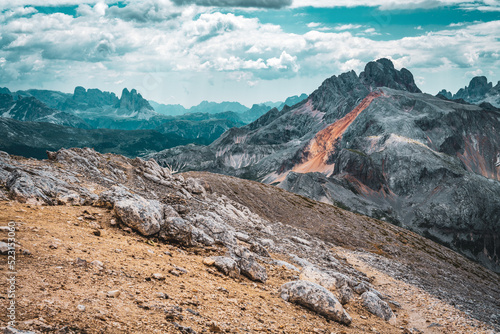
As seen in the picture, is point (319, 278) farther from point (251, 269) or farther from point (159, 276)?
point (159, 276)

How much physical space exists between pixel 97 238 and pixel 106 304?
→ 7.73 meters

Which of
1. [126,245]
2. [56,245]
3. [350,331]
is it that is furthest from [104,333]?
[350,331]

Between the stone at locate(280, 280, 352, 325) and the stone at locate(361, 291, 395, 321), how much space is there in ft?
22.6

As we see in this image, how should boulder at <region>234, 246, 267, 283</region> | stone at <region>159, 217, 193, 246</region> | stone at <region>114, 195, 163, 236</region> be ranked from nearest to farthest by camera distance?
1. boulder at <region>234, 246, 267, 283</region>
2. stone at <region>114, 195, 163, 236</region>
3. stone at <region>159, 217, 193, 246</region>

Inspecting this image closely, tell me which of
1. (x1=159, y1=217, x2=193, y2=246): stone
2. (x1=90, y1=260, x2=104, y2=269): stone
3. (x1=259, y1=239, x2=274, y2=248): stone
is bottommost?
(x1=259, y1=239, x2=274, y2=248): stone

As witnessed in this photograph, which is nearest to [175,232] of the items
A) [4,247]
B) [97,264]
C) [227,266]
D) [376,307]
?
[227,266]

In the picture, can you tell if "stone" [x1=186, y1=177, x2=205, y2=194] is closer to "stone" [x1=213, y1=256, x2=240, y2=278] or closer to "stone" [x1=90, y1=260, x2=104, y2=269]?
"stone" [x1=213, y1=256, x2=240, y2=278]

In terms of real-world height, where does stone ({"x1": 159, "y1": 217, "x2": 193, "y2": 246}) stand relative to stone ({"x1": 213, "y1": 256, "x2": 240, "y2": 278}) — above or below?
above

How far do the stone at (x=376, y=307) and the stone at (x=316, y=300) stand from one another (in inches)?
271

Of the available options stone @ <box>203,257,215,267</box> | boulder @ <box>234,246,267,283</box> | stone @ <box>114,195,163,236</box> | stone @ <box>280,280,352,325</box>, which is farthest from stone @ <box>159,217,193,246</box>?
stone @ <box>280,280,352,325</box>

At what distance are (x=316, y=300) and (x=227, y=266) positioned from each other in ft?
20.2

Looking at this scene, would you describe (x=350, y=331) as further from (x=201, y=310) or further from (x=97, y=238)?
(x=97, y=238)

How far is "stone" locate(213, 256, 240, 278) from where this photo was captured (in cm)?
2106

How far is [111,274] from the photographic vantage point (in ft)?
51.0
